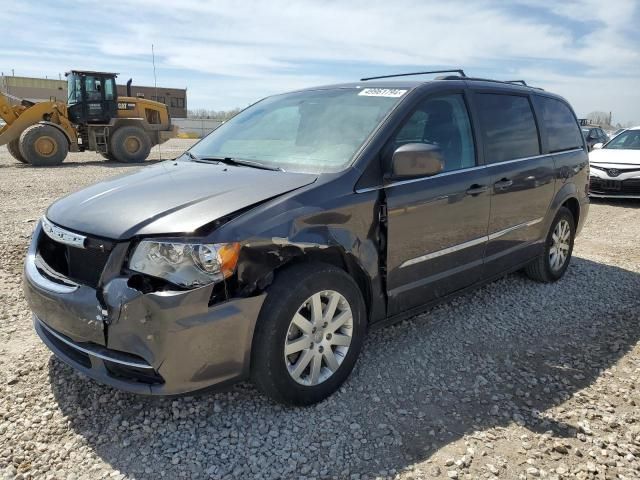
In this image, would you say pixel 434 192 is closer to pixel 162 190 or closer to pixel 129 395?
pixel 162 190

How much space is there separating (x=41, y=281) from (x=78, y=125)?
1640 cm

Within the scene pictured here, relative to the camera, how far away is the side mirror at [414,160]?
10.2 ft

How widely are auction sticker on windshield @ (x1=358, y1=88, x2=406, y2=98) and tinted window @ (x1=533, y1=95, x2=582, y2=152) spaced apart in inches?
74.6

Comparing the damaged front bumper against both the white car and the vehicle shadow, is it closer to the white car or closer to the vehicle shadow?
the vehicle shadow

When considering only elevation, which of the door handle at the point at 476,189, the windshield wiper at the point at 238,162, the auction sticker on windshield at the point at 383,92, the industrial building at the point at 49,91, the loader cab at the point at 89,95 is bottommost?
the door handle at the point at 476,189

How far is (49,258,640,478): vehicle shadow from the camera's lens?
8.34ft

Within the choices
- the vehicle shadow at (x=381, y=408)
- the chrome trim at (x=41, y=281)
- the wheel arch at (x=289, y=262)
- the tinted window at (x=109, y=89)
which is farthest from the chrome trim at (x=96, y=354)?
the tinted window at (x=109, y=89)

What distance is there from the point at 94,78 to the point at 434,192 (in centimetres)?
1630

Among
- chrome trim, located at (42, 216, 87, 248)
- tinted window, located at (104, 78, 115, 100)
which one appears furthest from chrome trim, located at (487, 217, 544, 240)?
tinted window, located at (104, 78, 115, 100)

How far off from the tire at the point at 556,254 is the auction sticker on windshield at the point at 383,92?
2.29 metres

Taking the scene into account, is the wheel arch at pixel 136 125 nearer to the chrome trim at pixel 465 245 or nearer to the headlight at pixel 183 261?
Answer: the chrome trim at pixel 465 245

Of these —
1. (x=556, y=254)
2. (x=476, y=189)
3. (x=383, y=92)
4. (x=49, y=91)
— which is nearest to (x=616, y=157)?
(x=556, y=254)

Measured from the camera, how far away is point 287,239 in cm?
271

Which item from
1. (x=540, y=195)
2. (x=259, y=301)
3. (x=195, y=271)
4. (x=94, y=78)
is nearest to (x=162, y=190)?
(x=195, y=271)
